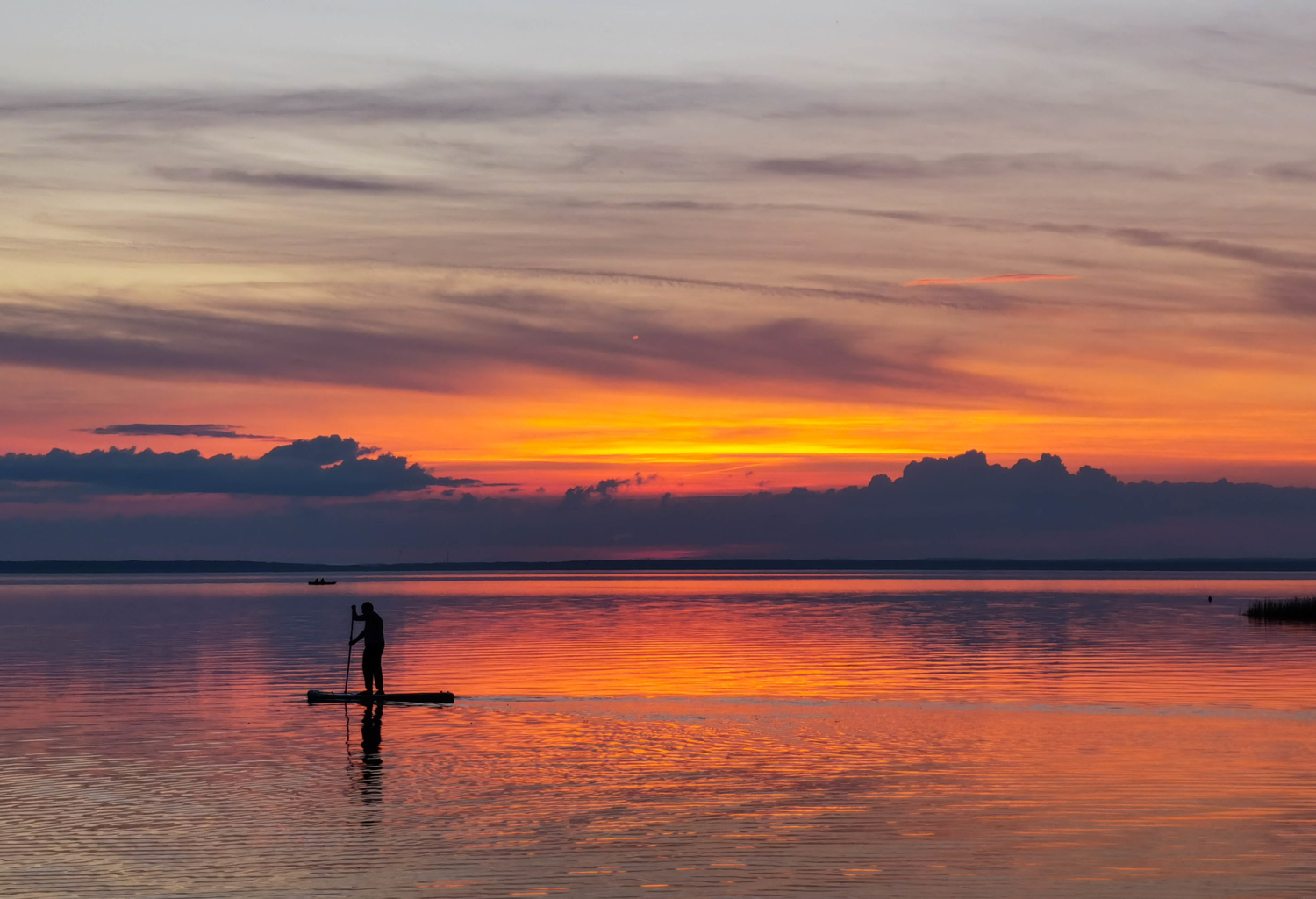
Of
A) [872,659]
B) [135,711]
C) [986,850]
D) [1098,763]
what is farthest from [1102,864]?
[872,659]

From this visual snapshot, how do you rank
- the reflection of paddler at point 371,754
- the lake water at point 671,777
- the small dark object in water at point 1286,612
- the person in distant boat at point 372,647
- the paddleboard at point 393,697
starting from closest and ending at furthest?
the lake water at point 671,777, the reflection of paddler at point 371,754, the paddleboard at point 393,697, the person in distant boat at point 372,647, the small dark object in water at point 1286,612

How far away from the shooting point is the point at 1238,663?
175 ft

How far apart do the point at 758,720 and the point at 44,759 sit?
16.6 m

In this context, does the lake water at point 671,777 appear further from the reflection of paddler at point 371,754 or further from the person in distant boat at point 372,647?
the person in distant boat at point 372,647

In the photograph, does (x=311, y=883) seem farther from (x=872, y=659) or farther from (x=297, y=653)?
(x=297, y=653)

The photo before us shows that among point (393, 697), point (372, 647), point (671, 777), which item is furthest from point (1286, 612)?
point (671, 777)

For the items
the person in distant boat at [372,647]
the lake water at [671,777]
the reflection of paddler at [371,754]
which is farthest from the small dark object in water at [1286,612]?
the reflection of paddler at [371,754]

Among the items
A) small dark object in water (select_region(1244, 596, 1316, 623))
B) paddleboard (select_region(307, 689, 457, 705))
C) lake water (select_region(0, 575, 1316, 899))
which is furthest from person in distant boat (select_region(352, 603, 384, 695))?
small dark object in water (select_region(1244, 596, 1316, 623))

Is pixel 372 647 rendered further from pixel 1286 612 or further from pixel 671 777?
pixel 1286 612

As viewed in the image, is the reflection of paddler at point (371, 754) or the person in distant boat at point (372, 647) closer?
the reflection of paddler at point (371, 754)

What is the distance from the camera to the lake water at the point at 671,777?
61.3 feet

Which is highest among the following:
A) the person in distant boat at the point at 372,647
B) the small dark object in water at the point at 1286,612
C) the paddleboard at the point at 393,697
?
the person in distant boat at the point at 372,647

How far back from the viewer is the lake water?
61.3 feet

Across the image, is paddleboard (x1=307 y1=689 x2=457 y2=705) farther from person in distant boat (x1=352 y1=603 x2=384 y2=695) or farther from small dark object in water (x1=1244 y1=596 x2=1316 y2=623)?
small dark object in water (x1=1244 y1=596 x2=1316 y2=623)
